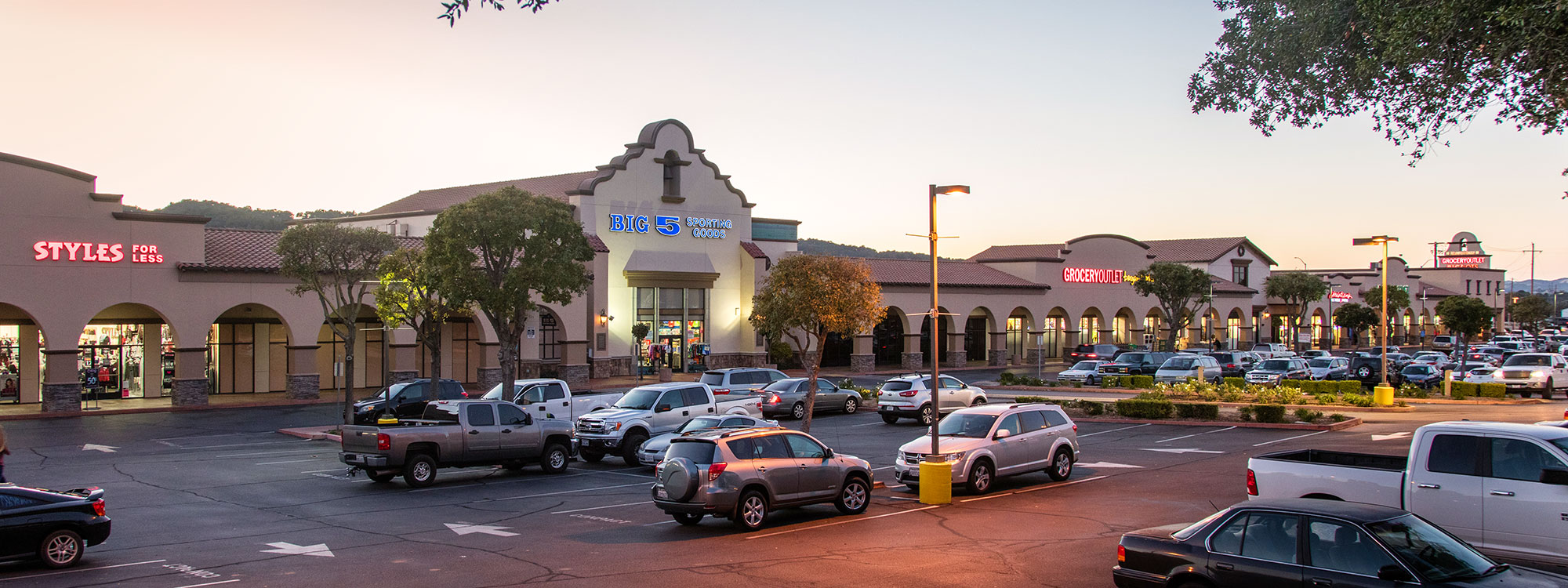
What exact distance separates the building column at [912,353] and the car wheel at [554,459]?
1588 inches

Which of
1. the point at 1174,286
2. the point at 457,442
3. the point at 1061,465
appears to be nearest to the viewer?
the point at 1061,465

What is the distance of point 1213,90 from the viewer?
17781 mm

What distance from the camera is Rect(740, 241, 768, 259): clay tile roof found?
184ft

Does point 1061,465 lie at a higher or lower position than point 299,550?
higher

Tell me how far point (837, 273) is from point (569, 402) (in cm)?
857

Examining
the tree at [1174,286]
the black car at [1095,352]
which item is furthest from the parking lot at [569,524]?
the tree at [1174,286]

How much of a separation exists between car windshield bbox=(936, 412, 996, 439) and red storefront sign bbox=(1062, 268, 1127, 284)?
53.1 m

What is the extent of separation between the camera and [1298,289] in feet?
283

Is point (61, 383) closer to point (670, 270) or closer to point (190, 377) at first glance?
point (190, 377)

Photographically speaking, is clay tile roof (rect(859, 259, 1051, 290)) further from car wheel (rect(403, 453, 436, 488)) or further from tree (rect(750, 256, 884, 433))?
car wheel (rect(403, 453, 436, 488))

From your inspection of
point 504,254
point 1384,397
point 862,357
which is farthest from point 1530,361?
point 504,254

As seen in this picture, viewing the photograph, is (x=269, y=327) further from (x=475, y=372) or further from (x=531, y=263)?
(x=531, y=263)

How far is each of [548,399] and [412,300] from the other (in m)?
7.34

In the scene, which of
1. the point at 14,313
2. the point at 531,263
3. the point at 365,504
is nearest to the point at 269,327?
the point at 14,313
